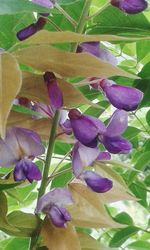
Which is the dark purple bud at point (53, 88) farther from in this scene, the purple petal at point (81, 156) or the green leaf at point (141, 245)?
the green leaf at point (141, 245)

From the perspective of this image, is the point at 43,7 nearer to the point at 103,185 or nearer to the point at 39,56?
the point at 39,56

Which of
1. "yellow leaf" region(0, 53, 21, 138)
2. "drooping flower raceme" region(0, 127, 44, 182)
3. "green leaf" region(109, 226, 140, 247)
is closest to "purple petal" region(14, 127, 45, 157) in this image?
"drooping flower raceme" region(0, 127, 44, 182)

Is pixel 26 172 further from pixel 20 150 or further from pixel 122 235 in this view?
pixel 122 235

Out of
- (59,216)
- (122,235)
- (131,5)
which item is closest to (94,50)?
(131,5)

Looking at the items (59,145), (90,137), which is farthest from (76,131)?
(59,145)

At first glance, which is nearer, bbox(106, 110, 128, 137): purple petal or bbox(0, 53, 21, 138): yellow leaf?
bbox(0, 53, 21, 138): yellow leaf

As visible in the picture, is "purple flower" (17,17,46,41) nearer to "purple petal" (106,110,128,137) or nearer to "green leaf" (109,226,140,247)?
"purple petal" (106,110,128,137)

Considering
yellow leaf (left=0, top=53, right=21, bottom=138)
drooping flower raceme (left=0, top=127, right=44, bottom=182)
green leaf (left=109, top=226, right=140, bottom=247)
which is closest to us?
yellow leaf (left=0, top=53, right=21, bottom=138)

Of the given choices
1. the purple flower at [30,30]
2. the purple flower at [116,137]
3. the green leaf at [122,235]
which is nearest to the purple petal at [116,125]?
the purple flower at [116,137]
